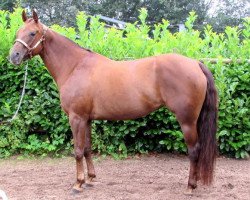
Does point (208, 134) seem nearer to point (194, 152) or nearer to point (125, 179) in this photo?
point (194, 152)

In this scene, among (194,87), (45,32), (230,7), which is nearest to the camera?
(194,87)

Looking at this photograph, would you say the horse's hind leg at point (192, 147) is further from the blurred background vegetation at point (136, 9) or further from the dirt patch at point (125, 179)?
the blurred background vegetation at point (136, 9)

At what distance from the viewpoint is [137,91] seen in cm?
411

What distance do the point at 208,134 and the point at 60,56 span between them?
6.82 ft

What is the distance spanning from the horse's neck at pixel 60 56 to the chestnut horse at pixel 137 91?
13 mm

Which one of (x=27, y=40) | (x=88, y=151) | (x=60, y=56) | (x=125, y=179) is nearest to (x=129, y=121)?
(x=125, y=179)

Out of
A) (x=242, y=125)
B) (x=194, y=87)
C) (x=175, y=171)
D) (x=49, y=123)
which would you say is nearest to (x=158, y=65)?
(x=194, y=87)

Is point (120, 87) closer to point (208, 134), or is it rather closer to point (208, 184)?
point (208, 134)

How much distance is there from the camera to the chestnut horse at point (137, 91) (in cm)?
396

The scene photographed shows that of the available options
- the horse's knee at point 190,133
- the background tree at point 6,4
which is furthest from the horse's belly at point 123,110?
the background tree at point 6,4

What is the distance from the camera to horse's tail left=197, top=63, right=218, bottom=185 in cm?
408

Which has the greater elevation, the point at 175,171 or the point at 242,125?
the point at 242,125

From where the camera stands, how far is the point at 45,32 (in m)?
4.32

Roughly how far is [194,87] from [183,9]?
26.4 metres
